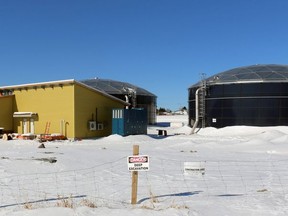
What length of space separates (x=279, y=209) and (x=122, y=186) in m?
5.16

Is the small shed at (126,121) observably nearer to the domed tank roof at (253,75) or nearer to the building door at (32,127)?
the building door at (32,127)

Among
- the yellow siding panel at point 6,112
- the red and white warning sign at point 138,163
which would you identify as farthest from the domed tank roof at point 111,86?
the red and white warning sign at point 138,163

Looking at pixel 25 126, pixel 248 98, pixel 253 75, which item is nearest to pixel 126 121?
pixel 25 126

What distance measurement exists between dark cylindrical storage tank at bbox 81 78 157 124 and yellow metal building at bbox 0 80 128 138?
530 inches

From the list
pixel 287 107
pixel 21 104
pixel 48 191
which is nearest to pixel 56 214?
pixel 48 191

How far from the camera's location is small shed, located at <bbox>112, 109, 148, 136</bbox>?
121 ft

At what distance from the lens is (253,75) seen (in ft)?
143

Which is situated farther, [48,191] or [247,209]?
[48,191]

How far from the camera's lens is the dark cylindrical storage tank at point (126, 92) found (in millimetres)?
54688

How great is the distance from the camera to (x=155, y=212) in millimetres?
7535

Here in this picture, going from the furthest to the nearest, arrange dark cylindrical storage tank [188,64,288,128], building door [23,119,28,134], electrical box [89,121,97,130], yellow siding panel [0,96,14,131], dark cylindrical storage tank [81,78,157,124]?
dark cylindrical storage tank [81,78,157,124], dark cylindrical storage tank [188,64,288,128], yellow siding panel [0,96,14,131], building door [23,119,28,134], electrical box [89,121,97,130]

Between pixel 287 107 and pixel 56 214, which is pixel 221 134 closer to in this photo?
pixel 287 107

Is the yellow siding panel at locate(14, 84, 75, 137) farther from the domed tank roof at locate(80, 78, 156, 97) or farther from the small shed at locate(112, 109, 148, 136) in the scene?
the domed tank roof at locate(80, 78, 156, 97)

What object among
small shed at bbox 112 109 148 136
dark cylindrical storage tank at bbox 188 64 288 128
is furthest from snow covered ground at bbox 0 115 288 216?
dark cylindrical storage tank at bbox 188 64 288 128
